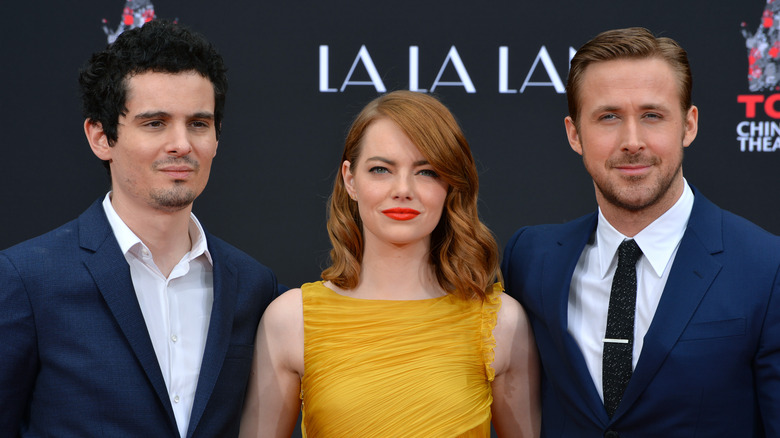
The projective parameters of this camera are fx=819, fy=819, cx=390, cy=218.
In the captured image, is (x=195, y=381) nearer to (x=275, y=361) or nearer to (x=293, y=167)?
→ (x=275, y=361)

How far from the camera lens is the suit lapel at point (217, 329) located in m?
2.20

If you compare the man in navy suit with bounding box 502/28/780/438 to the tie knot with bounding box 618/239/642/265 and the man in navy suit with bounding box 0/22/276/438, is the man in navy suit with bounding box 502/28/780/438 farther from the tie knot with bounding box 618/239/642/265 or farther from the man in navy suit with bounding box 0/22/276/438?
the man in navy suit with bounding box 0/22/276/438

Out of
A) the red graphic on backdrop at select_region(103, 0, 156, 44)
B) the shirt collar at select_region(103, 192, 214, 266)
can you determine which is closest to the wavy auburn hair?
the shirt collar at select_region(103, 192, 214, 266)

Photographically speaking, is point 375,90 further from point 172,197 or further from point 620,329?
point 620,329

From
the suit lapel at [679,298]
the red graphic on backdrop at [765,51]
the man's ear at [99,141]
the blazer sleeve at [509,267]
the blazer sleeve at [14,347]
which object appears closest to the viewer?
the blazer sleeve at [14,347]

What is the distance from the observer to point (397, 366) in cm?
244

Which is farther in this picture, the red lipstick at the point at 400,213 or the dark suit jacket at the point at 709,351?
the red lipstick at the point at 400,213

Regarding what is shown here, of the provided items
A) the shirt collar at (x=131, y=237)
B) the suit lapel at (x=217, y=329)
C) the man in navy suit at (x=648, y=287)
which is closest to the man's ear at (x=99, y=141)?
the shirt collar at (x=131, y=237)

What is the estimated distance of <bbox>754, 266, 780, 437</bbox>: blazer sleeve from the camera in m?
2.04

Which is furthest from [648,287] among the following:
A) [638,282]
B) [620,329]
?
[620,329]

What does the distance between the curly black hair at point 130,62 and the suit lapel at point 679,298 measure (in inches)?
56.9

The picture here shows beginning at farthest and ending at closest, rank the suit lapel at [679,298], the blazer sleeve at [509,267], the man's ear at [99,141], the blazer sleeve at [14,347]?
the blazer sleeve at [509,267] → the man's ear at [99,141] → the suit lapel at [679,298] → the blazer sleeve at [14,347]

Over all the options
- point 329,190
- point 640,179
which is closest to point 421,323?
point 640,179

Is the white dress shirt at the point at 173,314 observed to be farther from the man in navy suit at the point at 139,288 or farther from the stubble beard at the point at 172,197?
the stubble beard at the point at 172,197
